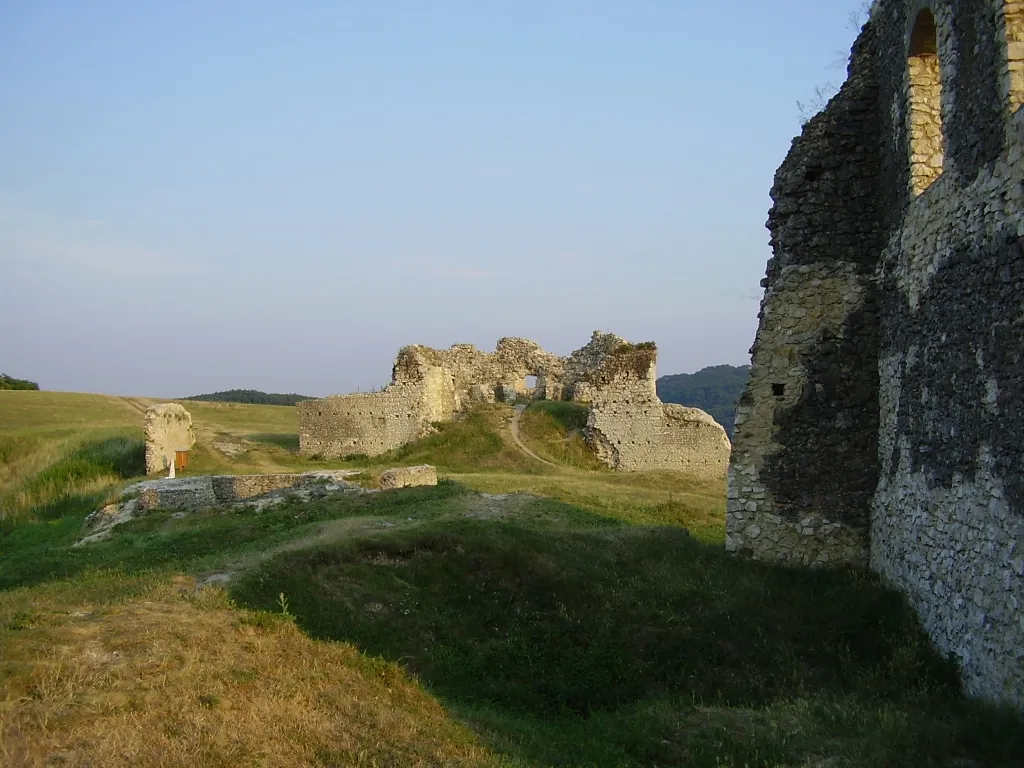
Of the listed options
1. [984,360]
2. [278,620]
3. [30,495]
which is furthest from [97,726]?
[30,495]

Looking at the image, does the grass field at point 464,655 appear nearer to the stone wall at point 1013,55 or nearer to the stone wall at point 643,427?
the stone wall at point 1013,55

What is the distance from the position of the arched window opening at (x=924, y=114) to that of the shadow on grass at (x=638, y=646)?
4357 mm

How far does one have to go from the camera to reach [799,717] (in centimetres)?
670

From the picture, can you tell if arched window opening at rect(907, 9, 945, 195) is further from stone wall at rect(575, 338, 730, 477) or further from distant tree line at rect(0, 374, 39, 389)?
distant tree line at rect(0, 374, 39, 389)

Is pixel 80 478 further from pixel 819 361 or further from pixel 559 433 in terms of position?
pixel 819 361

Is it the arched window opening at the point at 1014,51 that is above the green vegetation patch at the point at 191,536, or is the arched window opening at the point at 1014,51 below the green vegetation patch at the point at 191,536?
above

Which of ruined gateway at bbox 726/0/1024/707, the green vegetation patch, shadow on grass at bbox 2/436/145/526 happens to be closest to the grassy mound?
the green vegetation patch

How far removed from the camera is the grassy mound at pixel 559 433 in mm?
26016

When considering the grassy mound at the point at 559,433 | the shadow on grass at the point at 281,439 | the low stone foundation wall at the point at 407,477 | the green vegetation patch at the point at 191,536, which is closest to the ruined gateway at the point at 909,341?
the green vegetation patch at the point at 191,536

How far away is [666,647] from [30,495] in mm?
19029

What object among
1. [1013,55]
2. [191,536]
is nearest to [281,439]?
[191,536]

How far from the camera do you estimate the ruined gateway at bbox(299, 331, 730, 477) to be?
25859 mm

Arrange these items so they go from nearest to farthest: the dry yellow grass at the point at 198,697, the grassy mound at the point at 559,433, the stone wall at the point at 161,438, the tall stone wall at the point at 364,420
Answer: the dry yellow grass at the point at 198,697
the stone wall at the point at 161,438
the grassy mound at the point at 559,433
the tall stone wall at the point at 364,420

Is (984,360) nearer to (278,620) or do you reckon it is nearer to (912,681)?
(912,681)
